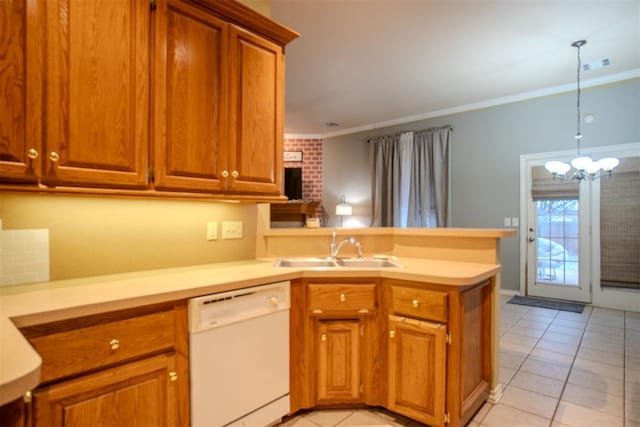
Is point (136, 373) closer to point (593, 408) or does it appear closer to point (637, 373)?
point (593, 408)

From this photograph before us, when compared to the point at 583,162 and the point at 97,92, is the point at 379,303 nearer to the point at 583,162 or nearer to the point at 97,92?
the point at 97,92

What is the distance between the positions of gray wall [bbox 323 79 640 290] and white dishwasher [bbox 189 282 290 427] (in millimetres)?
4237

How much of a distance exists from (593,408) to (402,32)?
326 cm

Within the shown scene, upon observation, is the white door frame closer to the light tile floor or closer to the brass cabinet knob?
the light tile floor

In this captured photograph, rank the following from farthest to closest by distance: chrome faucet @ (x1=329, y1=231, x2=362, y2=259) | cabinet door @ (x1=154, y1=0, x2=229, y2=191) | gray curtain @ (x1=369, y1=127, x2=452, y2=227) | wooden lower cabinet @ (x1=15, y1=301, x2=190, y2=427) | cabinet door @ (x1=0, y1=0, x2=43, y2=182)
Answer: gray curtain @ (x1=369, y1=127, x2=452, y2=227), chrome faucet @ (x1=329, y1=231, x2=362, y2=259), cabinet door @ (x1=154, y1=0, x2=229, y2=191), cabinet door @ (x1=0, y1=0, x2=43, y2=182), wooden lower cabinet @ (x1=15, y1=301, x2=190, y2=427)

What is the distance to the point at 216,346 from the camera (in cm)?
155

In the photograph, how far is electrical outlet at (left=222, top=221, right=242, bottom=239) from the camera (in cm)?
223

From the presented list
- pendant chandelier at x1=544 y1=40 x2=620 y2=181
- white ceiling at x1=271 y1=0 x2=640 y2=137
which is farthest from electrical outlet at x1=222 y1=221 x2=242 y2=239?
pendant chandelier at x1=544 y1=40 x2=620 y2=181

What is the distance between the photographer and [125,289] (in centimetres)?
141

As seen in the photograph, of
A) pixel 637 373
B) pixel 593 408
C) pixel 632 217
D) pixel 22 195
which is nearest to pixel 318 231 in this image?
pixel 22 195

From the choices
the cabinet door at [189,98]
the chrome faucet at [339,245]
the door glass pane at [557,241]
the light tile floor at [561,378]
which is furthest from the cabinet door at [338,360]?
the door glass pane at [557,241]

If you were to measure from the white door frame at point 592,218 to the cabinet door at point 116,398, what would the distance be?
15.9 feet

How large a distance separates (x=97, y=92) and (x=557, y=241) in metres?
5.33

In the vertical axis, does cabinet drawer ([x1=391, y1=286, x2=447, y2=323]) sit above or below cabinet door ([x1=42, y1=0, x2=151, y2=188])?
below
